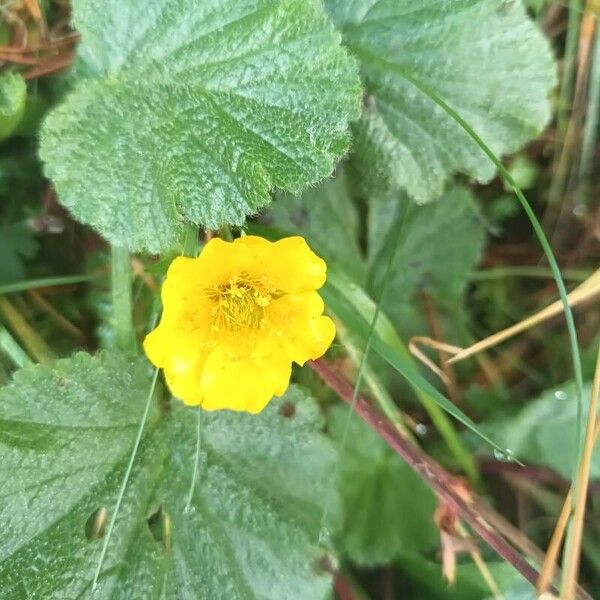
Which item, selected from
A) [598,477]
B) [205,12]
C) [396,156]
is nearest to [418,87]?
[396,156]

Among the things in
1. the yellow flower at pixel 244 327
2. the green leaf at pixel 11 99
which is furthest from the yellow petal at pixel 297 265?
the green leaf at pixel 11 99

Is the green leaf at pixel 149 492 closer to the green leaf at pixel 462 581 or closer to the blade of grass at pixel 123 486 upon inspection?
the blade of grass at pixel 123 486

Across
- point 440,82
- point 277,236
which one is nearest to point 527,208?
point 440,82

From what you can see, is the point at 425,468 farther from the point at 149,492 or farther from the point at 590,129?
the point at 590,129

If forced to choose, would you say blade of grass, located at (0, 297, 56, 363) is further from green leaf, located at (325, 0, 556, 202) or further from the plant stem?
green leaf, located at (325, 0, 556, 202)

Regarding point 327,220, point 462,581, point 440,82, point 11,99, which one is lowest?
point 462,581

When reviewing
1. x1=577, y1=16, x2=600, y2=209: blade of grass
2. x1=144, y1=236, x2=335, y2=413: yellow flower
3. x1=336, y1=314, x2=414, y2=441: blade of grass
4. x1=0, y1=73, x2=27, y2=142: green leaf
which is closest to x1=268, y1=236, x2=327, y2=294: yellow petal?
x1=144, y1=236, x2=335, y2=413: yellow flower
